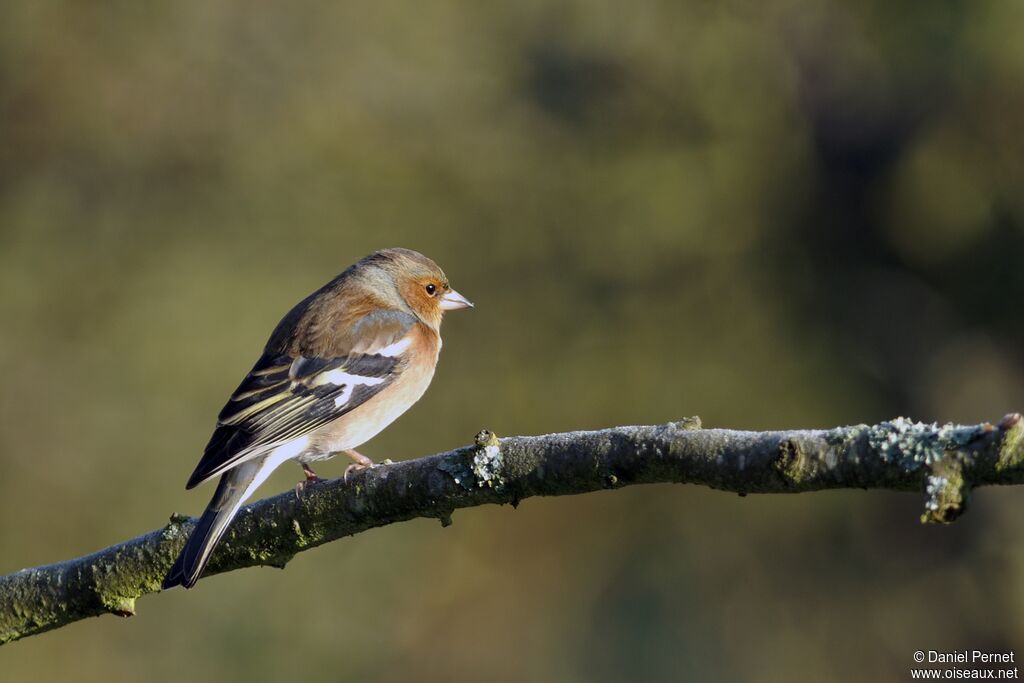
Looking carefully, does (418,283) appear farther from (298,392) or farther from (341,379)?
(298,392)

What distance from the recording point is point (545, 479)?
337cm

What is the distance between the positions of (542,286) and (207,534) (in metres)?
7.48

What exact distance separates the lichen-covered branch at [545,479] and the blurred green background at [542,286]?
521cm

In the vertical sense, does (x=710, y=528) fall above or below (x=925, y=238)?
below

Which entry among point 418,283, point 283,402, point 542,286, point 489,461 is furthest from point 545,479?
point 542,286

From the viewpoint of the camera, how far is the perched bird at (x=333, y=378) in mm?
4672

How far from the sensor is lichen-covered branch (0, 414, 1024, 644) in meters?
2.70

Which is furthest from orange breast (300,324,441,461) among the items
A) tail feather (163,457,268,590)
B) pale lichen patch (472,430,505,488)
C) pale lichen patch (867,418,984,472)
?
pale lichen patch (867,418,984,472)

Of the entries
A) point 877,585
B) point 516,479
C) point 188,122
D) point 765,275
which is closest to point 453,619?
point 877,585

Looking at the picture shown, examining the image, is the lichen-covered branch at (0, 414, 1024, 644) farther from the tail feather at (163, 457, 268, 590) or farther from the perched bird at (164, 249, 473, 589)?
the perched bird at (164, 249, 473, 589)

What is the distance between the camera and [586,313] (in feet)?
37.1

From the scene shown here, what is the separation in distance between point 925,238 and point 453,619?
19.2 ft

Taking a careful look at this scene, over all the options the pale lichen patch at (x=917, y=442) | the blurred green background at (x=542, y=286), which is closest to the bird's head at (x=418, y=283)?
the blurred green background at (x=542, y=286)

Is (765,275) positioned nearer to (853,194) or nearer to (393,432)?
(853,194)
